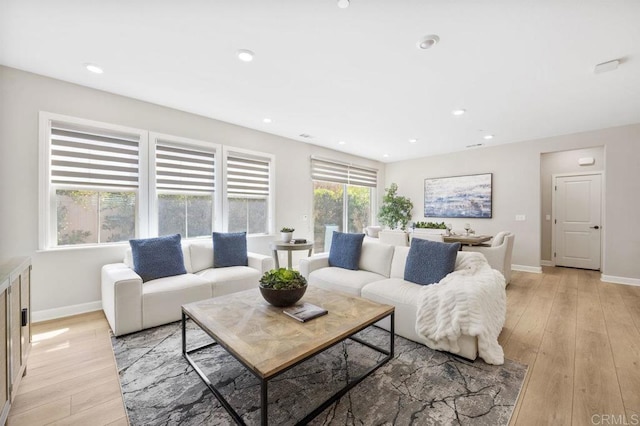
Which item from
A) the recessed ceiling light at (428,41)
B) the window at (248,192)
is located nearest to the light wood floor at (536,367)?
the window at (248,192)

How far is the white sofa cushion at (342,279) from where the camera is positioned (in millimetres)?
2959

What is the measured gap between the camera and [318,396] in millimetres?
1755

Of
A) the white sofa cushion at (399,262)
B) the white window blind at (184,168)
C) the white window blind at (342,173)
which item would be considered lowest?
the white sofa cushion at (399,262)

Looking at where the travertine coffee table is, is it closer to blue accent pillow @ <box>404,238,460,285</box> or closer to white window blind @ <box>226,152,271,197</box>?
blue accent pillow @ <box>404,238,460,285</box>

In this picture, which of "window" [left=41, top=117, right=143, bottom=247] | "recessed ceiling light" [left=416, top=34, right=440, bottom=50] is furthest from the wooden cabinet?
"recessed ceiling light" [left=416, top=34, right=440, bottom=50]

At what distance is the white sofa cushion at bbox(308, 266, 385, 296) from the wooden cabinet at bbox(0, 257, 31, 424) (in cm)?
234

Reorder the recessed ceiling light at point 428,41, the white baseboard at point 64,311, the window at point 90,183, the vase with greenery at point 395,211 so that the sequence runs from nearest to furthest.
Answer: the recessed ceiling light at point 428,41, the white baseboard at point 64,311, the window at point 90,183, the vase with greenery at point 395,211

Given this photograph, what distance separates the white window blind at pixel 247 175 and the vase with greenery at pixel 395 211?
3.40 m

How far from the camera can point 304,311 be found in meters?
1.98

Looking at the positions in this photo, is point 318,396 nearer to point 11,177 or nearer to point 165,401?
point 165,401

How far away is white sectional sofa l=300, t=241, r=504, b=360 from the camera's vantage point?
2430 mm

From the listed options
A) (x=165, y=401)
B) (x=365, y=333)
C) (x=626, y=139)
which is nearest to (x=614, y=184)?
(x=626, y=139)

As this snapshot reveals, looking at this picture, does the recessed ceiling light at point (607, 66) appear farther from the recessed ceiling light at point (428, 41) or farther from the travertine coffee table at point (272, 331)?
the travertine coffee table at point (272, 331)

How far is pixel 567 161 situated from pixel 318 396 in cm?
710
